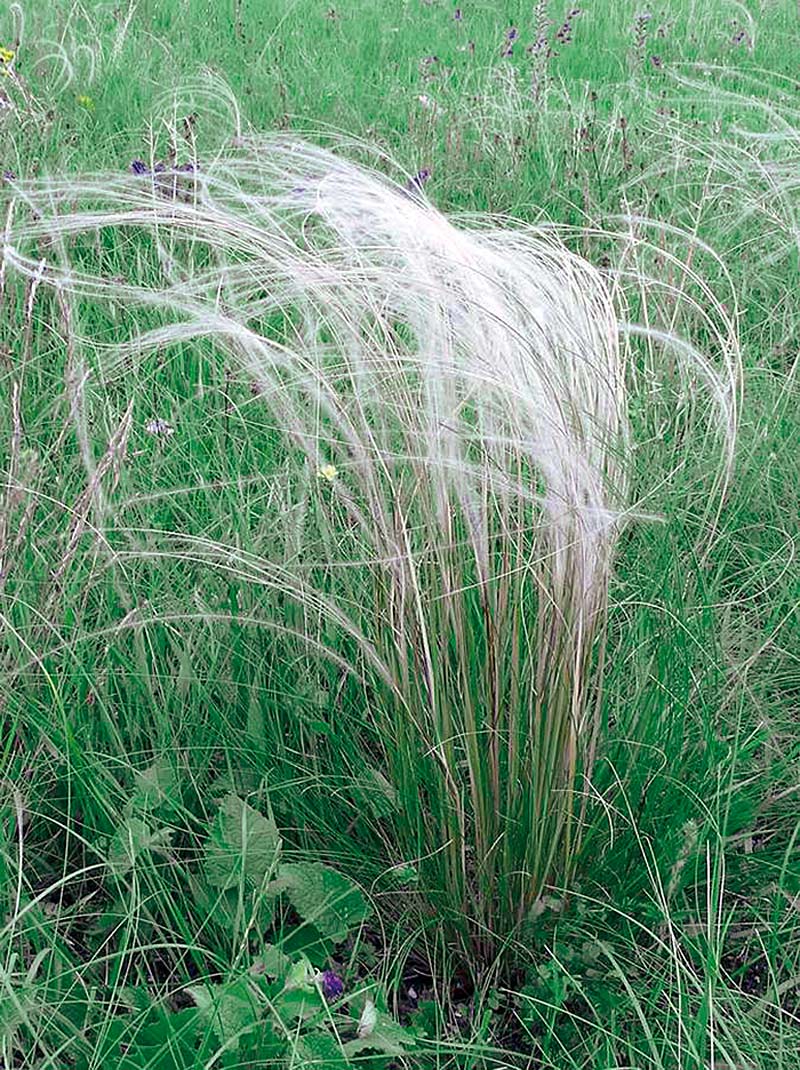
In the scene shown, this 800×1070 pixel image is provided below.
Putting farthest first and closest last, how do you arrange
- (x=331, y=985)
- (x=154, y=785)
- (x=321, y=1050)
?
1. (x=154, y=785)
2. (x=331, y=985)
3. (x=321, y=1050)

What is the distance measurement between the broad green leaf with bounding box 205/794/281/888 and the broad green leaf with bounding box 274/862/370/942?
0.03 metres

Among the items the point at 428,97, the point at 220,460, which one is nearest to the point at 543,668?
the point at 220,460

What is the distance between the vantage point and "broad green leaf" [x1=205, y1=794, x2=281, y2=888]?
46.5 inches

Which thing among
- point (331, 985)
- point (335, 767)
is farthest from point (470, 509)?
point (331, 985)

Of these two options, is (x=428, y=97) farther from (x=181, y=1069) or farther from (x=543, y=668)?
(x=181, y=1069)

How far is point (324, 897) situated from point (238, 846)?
11cm

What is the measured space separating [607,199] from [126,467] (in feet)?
5.54

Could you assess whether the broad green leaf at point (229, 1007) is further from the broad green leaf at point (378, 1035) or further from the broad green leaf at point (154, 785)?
the broad green leaf at point (154, 785)

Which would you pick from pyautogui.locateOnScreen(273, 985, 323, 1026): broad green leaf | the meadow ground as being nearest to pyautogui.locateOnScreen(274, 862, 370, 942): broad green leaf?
the meadow ground

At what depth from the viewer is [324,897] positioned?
3.88 feet

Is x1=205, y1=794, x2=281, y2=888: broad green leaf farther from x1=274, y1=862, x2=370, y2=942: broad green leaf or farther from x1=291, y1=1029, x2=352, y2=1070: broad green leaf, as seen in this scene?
x1=291, y1=1029, x2=352, y2=1070: broad green leaf

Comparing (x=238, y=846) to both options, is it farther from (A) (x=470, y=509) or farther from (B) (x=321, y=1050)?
(A) (x=470, y=509)

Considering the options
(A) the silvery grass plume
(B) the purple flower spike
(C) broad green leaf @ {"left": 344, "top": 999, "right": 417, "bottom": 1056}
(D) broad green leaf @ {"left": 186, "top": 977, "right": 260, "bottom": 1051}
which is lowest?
(B) the purple flower spike

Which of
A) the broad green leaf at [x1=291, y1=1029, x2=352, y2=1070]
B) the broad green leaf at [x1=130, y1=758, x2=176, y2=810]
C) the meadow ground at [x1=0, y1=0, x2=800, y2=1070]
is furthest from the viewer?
the broad green leaf at [x1=130, y1=758, x2=176, y2=810]
